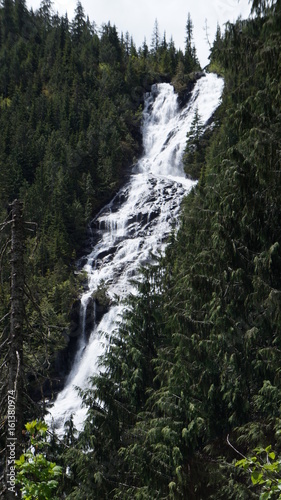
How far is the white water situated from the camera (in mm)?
33688

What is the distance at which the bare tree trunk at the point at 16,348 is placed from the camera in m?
6.05

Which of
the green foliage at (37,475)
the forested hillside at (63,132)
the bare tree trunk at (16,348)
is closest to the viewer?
the green foliage at (37,475)

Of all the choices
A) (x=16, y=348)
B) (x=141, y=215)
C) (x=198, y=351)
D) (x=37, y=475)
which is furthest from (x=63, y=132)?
(x=37, y=475)

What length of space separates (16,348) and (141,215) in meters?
43.0

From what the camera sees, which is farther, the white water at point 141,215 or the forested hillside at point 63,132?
the forested hillside at point 63,132

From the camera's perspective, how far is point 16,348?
6480mm

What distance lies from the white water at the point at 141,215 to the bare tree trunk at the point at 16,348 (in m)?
19.0

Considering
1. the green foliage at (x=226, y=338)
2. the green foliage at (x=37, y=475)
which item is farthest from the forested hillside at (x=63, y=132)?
the green foliage at (x=37, y=475)

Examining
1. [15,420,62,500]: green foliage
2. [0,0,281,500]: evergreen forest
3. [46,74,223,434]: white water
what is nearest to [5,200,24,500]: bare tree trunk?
[0,0,281,500]: evergreen forest

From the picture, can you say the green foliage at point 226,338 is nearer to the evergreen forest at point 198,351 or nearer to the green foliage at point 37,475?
the evergreen forest at point 198,351

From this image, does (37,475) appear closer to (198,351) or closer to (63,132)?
(198,351)

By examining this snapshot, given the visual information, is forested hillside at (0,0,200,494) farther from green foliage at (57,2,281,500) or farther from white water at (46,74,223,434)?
green foliage at (57,2,281,500)

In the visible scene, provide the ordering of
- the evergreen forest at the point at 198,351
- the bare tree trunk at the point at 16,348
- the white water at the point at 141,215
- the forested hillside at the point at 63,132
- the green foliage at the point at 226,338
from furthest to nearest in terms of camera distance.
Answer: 1. the forested hillside at the point at 63,132
2. the white water at the point at 141,215
3. the green foliage at the point at 226,338
4. the evergreen forest at the point at 198,351
5. the bare tree trunk at the point at 16,348

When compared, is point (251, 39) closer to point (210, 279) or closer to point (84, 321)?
point (210, 279)
